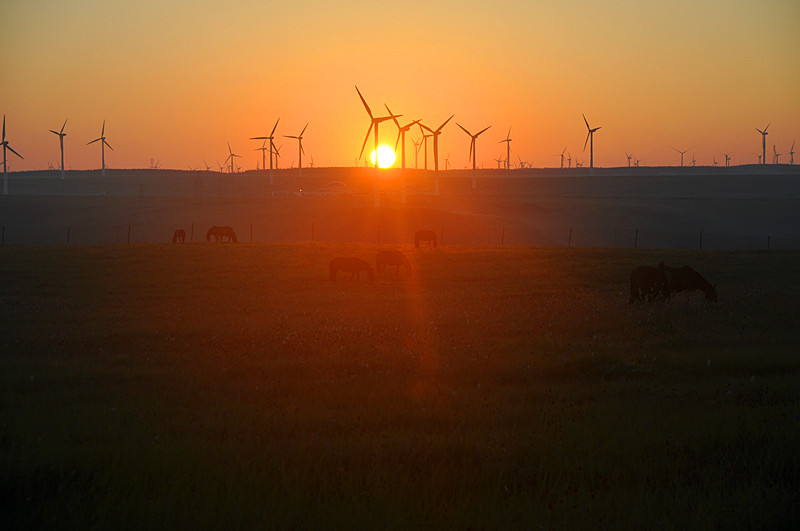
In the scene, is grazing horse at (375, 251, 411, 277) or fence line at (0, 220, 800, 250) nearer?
grazing horse at (375, 251, 411, 277)

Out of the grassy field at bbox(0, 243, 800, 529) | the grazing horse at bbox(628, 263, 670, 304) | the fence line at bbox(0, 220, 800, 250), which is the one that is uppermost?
the fence line at bbox(0, 220, 800, 250)

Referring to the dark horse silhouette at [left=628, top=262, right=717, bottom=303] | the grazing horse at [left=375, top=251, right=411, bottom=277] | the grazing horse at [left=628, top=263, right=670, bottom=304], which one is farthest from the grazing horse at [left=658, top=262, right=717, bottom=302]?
the grazing horse at [left=375, top=251, right=411, bottom=277]

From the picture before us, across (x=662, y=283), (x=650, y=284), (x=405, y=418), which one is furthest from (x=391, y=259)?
(x=405, y=418)

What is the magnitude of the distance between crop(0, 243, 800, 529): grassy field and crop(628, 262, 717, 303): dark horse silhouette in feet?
3.30

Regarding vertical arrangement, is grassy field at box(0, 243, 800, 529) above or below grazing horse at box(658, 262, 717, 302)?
below

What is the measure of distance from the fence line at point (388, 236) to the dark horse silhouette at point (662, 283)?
5067cm

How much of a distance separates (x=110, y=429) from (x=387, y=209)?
8844 centimetres

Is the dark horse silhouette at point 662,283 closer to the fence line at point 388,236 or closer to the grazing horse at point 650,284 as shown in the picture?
the grazing horse at point 650,284

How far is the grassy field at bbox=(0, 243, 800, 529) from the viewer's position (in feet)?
22.1

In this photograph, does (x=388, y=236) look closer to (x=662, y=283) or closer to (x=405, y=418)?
(x=662, y=283)

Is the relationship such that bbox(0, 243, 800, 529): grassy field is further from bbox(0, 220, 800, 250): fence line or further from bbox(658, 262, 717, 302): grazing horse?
bbox(0, 220, 800, 250): fence line

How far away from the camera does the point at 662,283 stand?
22.2m

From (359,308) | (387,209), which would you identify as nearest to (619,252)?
(359,308)

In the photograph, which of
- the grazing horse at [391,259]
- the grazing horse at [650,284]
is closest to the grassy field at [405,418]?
the grazing horse at [650,284]
